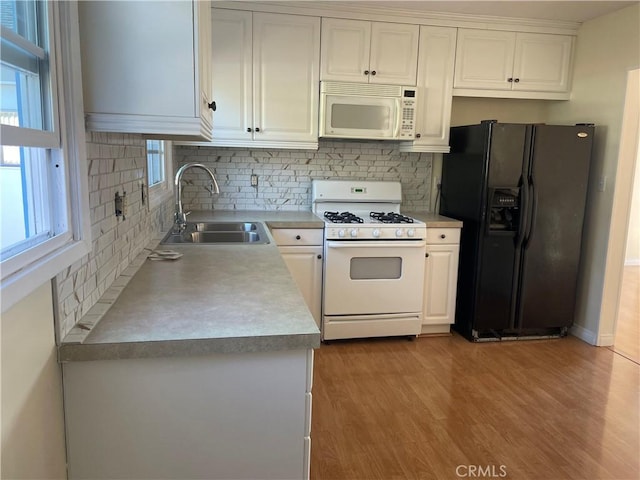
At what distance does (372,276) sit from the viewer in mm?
3371

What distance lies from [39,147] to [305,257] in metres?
2.37

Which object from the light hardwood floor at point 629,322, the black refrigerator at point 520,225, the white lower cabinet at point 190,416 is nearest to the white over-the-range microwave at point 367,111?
the black refrigerator at point 520,225

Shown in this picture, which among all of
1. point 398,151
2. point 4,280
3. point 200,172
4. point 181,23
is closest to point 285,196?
point 200,172

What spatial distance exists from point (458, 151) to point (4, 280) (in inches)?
133

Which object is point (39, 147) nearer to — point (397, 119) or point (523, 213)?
point (397, 119)

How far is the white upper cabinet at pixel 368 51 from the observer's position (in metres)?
3.34

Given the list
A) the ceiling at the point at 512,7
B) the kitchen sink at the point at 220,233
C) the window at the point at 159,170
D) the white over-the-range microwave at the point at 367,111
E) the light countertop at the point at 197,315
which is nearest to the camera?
the light countertop at the point at 197,315

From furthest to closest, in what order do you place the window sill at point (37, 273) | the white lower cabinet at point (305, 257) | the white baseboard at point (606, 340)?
the white baseboard at point (606, 340)
the white lower cabinet at point (305, 257)
the window sill at point (37, 273)

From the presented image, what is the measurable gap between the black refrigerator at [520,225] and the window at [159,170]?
2.18m

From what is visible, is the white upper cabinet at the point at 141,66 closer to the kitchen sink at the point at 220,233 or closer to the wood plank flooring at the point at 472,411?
the kitchen sink at the point at 220,233

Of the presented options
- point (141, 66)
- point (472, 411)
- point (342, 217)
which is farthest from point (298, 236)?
point (141, 66)

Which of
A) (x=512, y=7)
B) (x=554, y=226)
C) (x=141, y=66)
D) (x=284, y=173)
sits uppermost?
(x=512, y=7)

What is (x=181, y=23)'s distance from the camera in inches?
53.1

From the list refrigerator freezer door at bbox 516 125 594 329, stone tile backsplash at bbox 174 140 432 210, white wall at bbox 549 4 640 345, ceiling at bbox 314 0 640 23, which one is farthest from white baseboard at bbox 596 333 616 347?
ceiling at bbox 314 0 640 23
